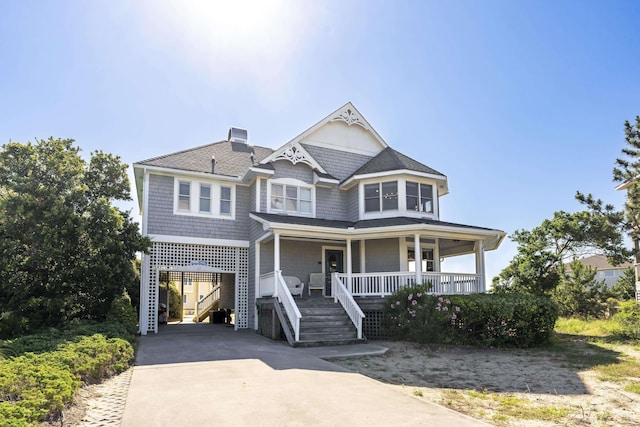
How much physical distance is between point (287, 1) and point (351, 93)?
10340 millimetres

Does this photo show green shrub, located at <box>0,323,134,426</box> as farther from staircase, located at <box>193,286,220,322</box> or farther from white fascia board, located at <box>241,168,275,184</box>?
staircase, located at <box>193,286,220,322</box>

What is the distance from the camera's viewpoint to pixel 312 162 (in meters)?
17.5

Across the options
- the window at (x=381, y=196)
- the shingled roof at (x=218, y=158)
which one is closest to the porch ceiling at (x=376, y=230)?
the window at (x=381, y=196)

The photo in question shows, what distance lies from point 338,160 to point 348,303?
297 inches

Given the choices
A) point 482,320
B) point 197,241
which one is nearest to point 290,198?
point 197,241

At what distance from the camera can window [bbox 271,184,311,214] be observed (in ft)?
55.7

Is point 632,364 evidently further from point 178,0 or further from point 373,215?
point 178,0

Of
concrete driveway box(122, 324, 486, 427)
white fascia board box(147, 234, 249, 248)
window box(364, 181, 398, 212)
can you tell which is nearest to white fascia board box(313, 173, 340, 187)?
window box(364, 181, 398, 212)

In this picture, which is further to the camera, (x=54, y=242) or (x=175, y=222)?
(x=175, y=222)

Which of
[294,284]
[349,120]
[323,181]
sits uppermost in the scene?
[349,120]

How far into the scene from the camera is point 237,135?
20.7m

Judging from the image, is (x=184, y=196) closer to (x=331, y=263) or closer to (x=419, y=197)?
(x=331, y=263)

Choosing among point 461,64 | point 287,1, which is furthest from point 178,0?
point 461,64

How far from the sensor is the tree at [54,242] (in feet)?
41.4
